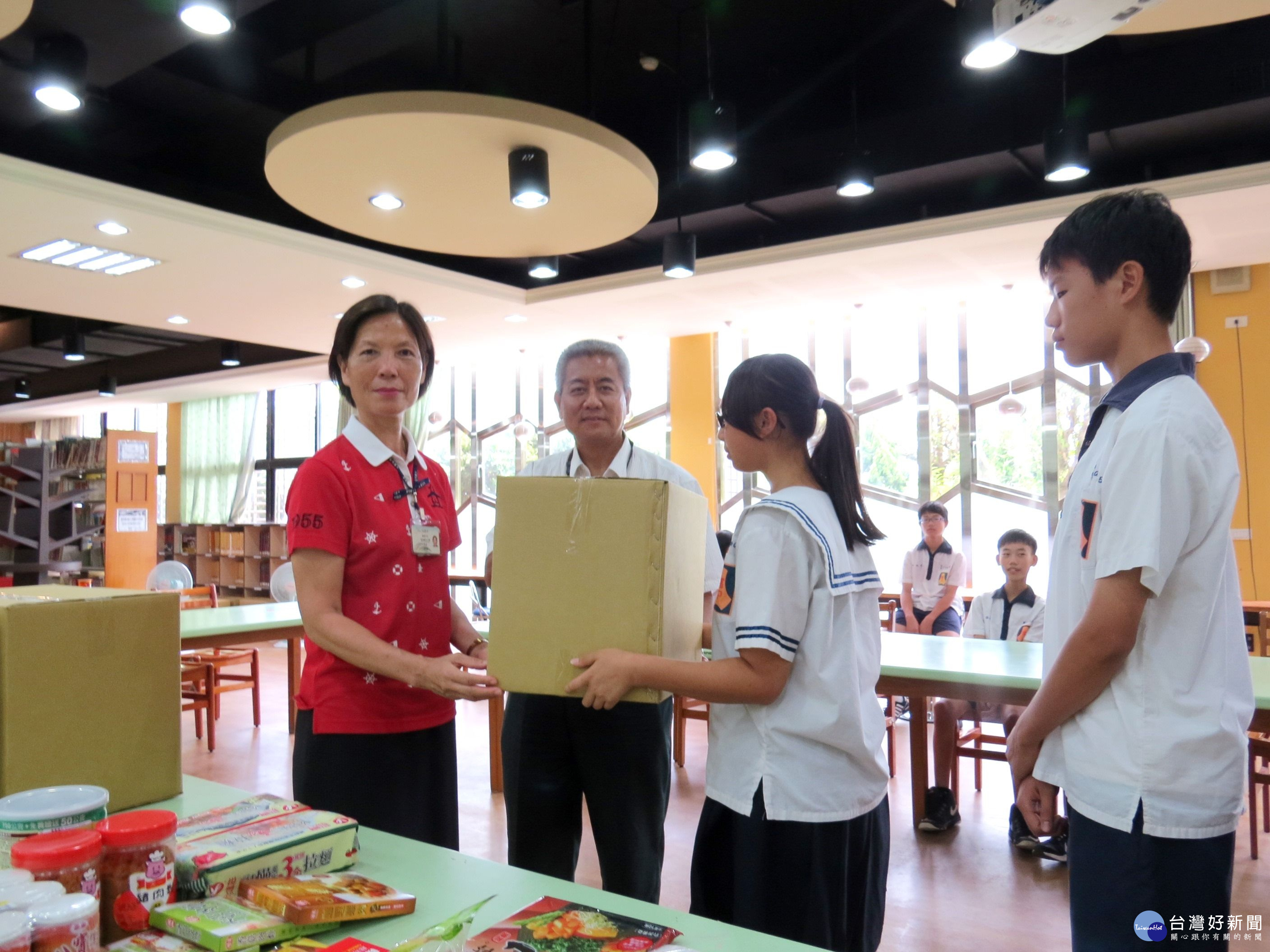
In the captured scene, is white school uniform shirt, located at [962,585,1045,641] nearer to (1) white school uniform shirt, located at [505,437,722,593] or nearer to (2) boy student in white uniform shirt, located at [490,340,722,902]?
(1) white school uniform shirt, located at [505,437,722,593]

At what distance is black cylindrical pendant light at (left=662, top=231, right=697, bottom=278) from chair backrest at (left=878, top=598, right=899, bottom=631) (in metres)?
2.83

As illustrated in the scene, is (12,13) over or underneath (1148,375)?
over

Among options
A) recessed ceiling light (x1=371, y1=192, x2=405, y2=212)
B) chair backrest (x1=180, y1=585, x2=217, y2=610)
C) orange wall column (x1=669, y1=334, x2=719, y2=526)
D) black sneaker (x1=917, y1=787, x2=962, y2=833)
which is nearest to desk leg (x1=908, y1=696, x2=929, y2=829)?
black sneaker (x1=917, y1=787, x2=962, y2=833)

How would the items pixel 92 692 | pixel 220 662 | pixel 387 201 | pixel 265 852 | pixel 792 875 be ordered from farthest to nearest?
pixel 220 662 < pixel 387 201 < pixel 792 875 < pixel 92 692 < pixel 265 852

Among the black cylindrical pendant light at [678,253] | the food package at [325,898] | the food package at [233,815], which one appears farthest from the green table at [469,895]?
the black cylindrical pendant light at [678,253]

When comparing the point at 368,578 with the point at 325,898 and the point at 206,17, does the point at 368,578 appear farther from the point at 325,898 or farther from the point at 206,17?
the point at 206,17

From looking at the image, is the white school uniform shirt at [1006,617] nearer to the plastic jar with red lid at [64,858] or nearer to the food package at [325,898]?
the food package at [325,898]

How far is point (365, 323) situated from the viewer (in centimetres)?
163

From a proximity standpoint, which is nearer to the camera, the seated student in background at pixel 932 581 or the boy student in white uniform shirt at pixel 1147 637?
the boy student in white uniform shirt at pixel 1147 637

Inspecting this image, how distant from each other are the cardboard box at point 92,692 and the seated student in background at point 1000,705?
266 cm

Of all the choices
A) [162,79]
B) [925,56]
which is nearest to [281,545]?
[162,79]

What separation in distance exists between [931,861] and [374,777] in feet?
8.70

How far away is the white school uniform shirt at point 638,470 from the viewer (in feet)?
6.81

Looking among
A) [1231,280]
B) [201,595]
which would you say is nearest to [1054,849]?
[1231,280]
